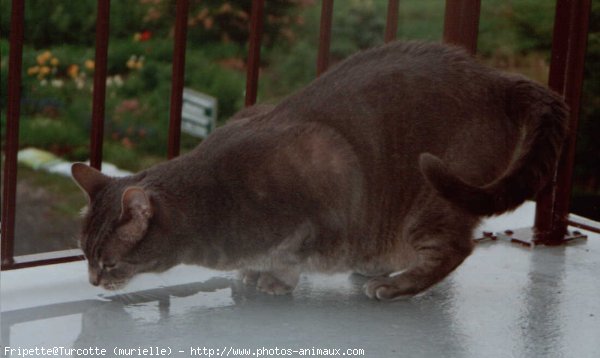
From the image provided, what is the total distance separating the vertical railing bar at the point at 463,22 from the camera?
101 inches

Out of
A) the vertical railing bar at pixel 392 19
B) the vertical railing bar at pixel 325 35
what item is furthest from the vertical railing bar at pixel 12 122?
the vertical railing bar at pixel 392 19

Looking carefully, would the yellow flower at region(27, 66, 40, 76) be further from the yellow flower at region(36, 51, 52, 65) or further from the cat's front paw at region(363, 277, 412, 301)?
the cat's front paw at region(363, 277, 412, 301)

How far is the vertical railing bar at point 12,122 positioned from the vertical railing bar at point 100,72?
0.59ft

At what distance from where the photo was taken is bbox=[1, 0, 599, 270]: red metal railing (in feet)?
6.81

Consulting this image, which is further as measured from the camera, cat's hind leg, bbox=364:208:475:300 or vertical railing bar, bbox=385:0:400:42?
vertical railing bar, bbox=385:0:400:42

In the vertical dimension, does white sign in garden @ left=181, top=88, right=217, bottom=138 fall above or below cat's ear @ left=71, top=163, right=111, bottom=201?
below

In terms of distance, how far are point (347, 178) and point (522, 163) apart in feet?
1.26

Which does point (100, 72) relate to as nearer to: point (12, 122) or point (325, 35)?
point (12, 122)

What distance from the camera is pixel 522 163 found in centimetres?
202

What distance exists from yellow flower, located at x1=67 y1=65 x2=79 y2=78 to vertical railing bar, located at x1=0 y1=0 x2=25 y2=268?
9.40 ft

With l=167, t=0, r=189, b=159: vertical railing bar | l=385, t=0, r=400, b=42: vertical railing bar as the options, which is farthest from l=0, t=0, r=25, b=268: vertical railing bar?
l=385, t=0, r=400, b=42: vertical railing bar

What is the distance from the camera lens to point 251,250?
2.12m

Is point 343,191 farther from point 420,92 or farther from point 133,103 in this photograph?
point 133,103

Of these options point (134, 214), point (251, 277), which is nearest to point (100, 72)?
point (134, 214)
